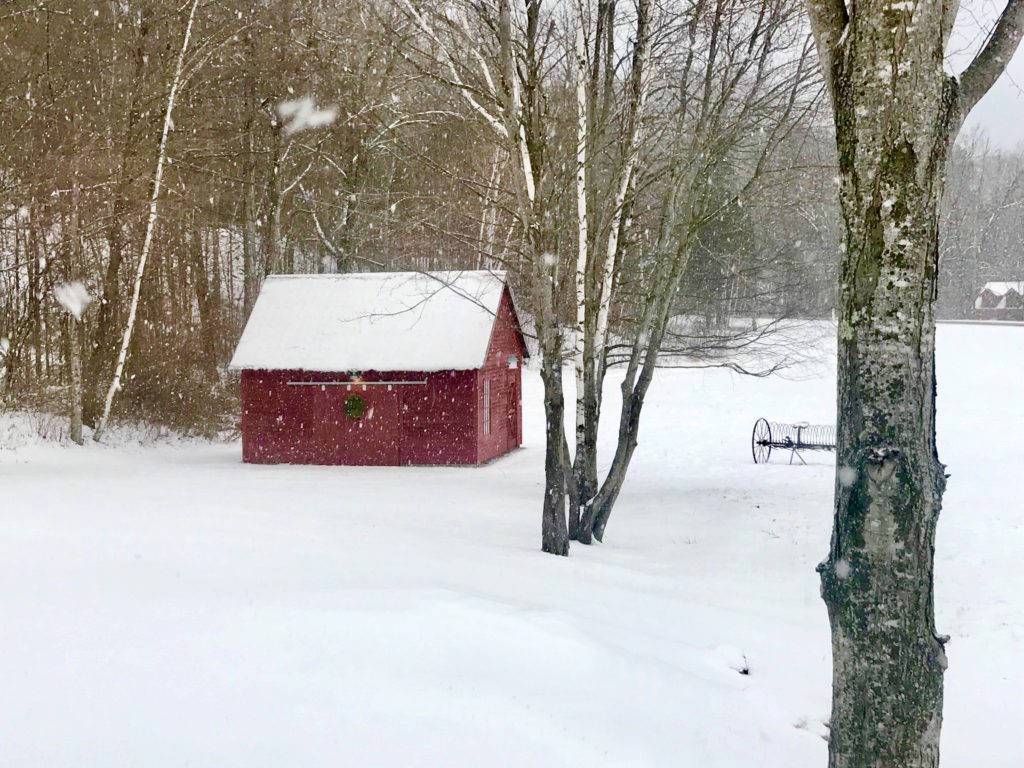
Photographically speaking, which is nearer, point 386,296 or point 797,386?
point 386,296

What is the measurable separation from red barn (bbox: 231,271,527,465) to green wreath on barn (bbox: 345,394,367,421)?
23 millimetres

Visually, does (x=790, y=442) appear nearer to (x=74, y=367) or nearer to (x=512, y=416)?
(x=512, y=416)

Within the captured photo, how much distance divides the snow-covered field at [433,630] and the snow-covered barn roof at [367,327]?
5.58 meters

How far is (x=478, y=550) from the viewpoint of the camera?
396 inches

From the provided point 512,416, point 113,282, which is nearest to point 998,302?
point 512,416

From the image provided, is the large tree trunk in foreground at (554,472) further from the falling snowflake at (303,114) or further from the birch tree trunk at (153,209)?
the falling snowflake at (303,114)

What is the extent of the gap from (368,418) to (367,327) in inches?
88.6

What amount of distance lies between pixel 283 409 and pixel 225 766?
17042mm

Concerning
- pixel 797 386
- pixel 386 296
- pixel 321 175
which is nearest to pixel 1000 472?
pixel 386 296

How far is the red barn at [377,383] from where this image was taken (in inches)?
790

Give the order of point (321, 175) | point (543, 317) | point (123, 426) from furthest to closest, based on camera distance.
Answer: point (321, 175)
point (123, 426)
point (543, 317)

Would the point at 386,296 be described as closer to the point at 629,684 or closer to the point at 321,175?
the point at 321,175

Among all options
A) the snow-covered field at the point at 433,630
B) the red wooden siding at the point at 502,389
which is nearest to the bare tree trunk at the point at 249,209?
the red wooden siding at the point at 502,389

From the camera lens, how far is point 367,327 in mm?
21016
